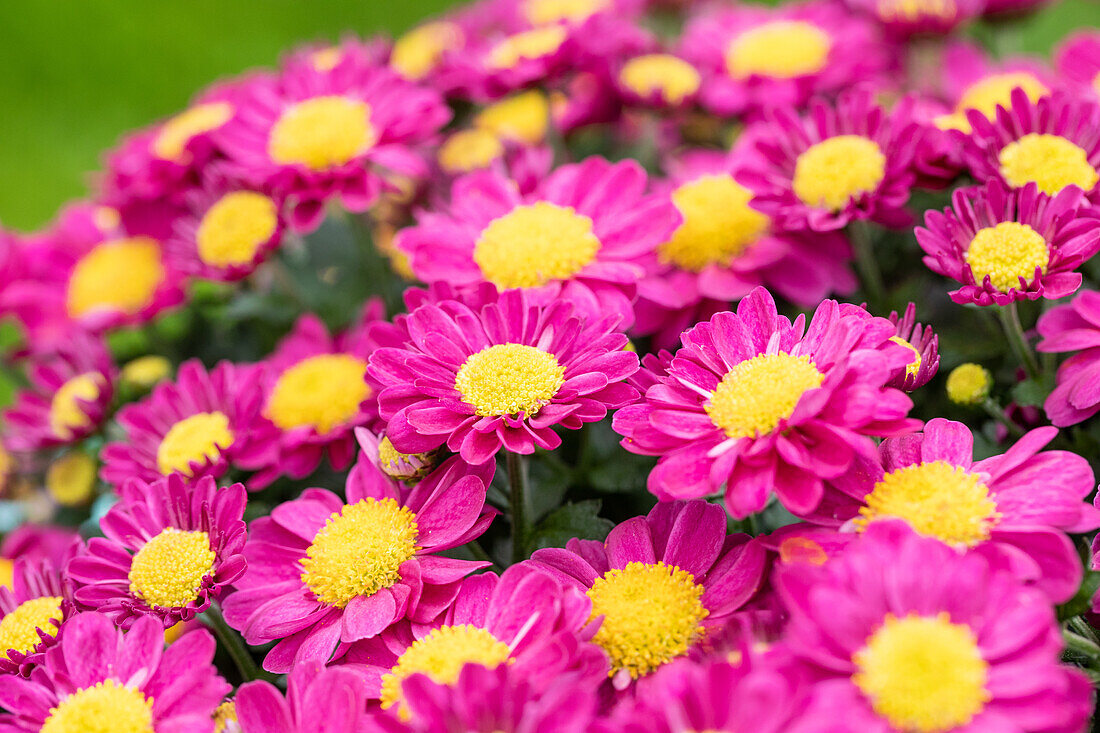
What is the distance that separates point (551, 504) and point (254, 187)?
1.78ft

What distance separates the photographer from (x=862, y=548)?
0.53 m

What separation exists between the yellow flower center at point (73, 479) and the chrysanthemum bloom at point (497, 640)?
1.92 feet

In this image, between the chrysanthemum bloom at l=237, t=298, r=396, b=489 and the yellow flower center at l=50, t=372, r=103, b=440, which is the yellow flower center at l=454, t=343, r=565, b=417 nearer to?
the chrysanthemum bloom at l=237, t=298, r=396, b=489

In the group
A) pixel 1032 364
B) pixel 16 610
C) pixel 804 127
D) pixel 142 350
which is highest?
pixel 142 350

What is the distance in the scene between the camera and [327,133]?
1042 millimetres

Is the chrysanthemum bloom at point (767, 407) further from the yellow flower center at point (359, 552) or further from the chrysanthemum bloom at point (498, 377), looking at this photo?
the yellow flower center at point (359, 552)

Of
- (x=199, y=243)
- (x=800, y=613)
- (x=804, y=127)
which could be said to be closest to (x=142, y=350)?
(x=199, y=243)

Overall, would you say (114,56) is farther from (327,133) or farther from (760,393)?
(760,393)

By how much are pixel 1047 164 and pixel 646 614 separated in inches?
21.2

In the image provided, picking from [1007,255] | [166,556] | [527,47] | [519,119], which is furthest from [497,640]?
[519,119]

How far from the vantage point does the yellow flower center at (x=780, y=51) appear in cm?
120

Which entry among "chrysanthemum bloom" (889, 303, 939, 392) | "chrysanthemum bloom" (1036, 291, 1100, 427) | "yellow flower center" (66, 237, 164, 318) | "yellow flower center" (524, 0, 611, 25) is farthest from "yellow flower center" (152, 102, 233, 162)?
"chrysanthemum bloom" (1036, 291, 1100, 427)

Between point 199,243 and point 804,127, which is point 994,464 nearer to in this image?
point 804,127

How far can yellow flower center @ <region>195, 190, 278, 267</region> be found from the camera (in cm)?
105
